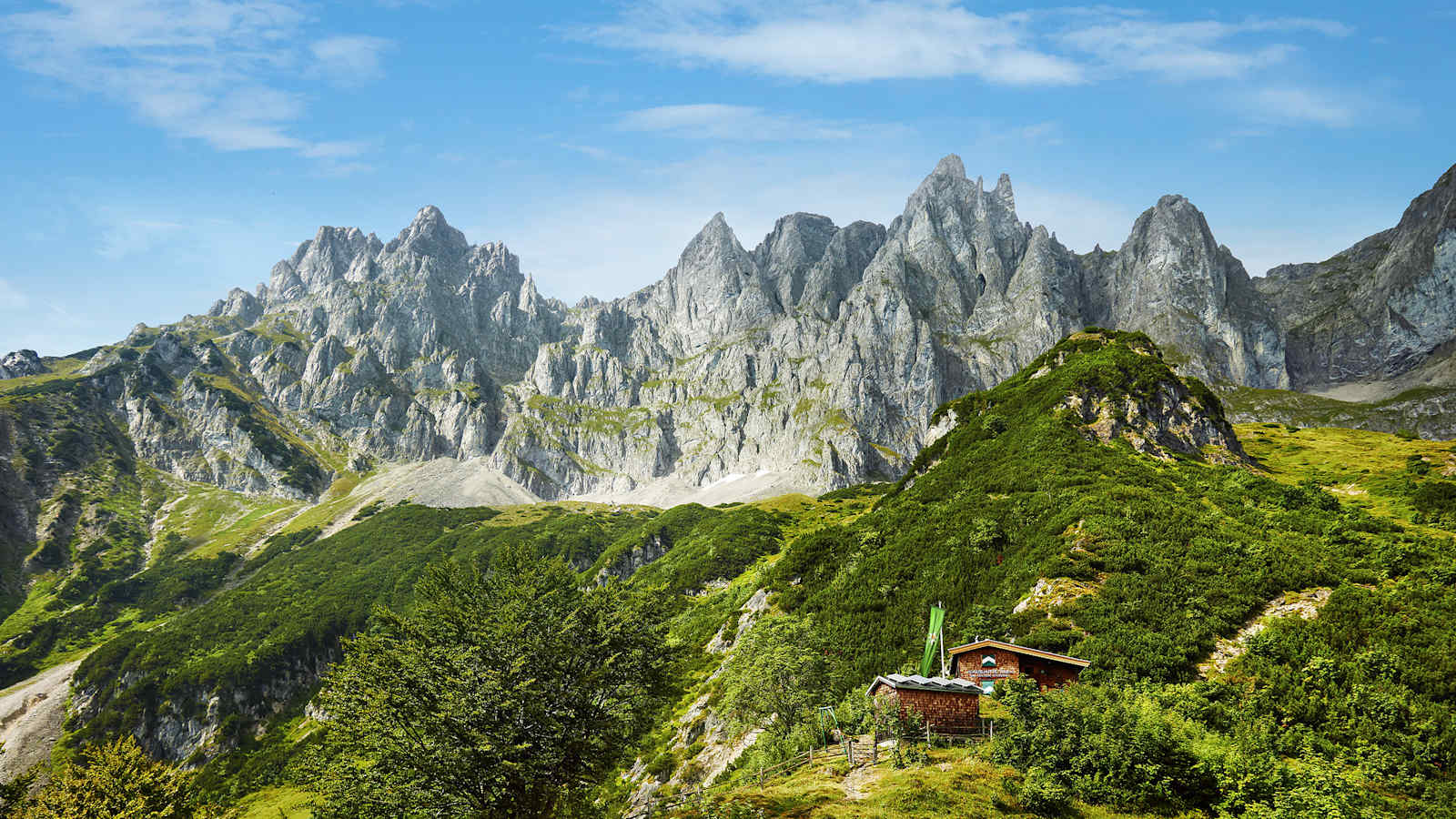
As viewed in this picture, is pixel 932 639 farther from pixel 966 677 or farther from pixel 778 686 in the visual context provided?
pixel 778 686

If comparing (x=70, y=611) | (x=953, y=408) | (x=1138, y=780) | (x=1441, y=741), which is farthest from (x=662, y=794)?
(x=70, y=611)

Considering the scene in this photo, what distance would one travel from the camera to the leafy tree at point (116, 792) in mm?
32438

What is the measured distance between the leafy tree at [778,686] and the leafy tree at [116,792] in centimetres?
3397

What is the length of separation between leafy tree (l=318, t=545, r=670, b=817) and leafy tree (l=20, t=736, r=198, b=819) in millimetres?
9880

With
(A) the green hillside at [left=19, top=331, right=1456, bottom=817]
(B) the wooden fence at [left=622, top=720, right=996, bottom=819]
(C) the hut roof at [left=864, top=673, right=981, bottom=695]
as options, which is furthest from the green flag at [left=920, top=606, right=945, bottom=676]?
(B) the wooden fence at [left=622, top=720, right=996, bottom=819]

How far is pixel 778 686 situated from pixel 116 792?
127ft

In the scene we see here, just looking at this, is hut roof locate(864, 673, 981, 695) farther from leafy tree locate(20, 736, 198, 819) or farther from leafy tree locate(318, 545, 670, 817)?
leafy tree locate(20, 736, 198, 819)

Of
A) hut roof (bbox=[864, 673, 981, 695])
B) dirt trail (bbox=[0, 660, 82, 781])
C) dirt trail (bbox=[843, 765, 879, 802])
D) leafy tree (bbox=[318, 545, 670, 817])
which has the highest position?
leafy tree (bbox=[318, 545, 670, 817])

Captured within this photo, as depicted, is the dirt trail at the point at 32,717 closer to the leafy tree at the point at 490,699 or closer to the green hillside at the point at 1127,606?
the green hillside at the point at 1127,606

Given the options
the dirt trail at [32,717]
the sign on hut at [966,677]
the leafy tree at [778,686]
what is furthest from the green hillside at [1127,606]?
the dirt trail at [32,717]

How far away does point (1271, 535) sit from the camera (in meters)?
55.7

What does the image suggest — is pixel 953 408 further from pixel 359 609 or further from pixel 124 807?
pixel 359 609

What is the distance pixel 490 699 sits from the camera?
2767 centimetres

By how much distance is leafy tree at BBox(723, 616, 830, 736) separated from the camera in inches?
1997
